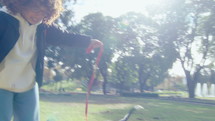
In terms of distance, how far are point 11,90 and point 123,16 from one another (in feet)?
113

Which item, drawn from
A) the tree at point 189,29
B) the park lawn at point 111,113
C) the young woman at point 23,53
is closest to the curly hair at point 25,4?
the young woman at point 23,53

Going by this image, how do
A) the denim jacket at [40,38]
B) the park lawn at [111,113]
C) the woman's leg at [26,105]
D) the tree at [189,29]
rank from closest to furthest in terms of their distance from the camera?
1. the denim jacket at [40,38]
2. the woman's leg at [26,105]
3. the park lawn at [111,113]
4. the tree at [189,29]

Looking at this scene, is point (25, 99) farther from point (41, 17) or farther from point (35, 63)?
point (41, 17)

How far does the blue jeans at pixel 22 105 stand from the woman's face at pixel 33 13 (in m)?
0.56

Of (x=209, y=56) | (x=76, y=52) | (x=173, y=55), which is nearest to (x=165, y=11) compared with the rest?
(x=173, y=55)

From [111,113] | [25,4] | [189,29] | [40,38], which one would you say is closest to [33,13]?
[25,4]

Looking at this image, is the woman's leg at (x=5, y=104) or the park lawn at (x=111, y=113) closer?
the woman's leg at (x=5, y=104)

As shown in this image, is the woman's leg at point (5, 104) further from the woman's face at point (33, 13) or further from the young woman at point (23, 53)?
the woman's face at point (33, 13)

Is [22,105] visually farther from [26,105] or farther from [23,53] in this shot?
[23,53]

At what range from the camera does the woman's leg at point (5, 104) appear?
205 cm

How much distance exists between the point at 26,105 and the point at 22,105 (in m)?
0.03

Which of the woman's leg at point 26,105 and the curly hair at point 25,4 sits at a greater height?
the curly hair at point 25,4

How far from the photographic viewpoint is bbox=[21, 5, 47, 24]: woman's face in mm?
2072

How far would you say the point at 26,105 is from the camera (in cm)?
224
